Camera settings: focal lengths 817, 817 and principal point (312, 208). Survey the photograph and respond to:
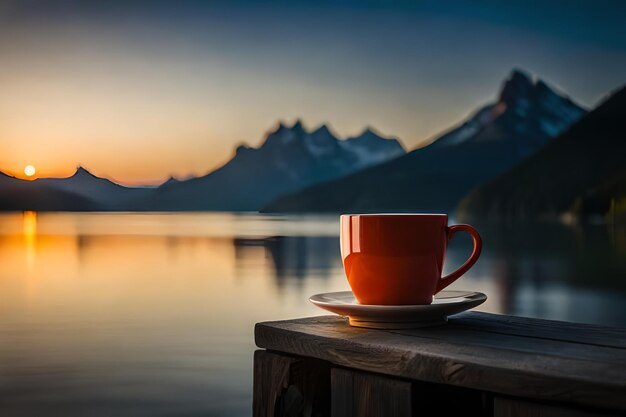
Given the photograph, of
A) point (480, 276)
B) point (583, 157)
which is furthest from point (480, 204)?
point (480, 276)

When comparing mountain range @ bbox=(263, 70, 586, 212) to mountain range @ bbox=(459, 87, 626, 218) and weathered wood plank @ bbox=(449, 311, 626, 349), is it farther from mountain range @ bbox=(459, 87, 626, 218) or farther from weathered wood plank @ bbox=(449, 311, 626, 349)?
weathered wood plank @ bbox=(449, 311, 626, 349)

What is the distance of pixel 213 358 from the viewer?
25.2ft

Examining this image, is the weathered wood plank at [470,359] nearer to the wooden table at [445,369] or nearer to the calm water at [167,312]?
the wooden table at [445,369]

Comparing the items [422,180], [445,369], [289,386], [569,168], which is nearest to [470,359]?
[445,369]

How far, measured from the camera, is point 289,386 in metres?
1.75

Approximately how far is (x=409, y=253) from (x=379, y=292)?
0.35 feet

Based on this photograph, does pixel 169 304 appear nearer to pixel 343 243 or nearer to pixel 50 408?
pixel 50 408

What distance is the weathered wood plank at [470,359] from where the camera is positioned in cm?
122

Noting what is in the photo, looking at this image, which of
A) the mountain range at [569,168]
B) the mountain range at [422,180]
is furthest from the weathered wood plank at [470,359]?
the mountain range at [422,180]

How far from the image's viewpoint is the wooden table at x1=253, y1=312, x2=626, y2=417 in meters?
1.25

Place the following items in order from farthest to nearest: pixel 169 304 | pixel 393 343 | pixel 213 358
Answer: pixel 169 304
pixel 213 358
pixel 393 343

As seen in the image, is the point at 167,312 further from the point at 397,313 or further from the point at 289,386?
the point at 397,313

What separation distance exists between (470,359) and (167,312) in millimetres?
10911

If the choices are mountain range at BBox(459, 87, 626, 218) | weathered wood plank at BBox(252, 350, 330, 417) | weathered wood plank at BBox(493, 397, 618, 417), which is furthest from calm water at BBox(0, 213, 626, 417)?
mountain range at BBox(459, 87, 626, 218)
